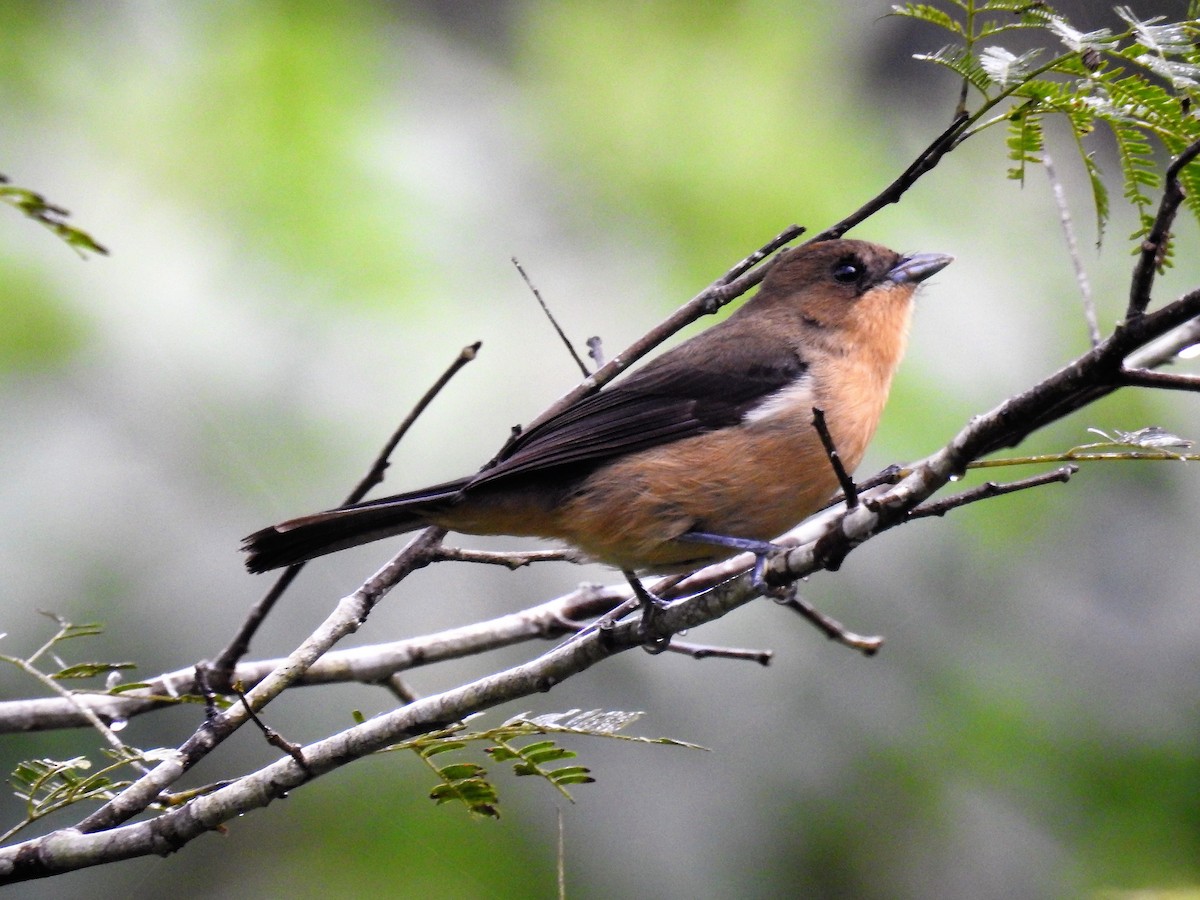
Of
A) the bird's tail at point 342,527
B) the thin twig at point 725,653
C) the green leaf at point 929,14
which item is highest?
the green leaf at point 929,14

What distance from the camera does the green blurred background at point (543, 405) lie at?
4629mm

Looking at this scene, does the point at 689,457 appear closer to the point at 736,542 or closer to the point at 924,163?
the point at 736,542

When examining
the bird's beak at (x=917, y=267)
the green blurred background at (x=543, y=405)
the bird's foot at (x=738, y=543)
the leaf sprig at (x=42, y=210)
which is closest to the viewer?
the leaf sprig at (x=42, y=210)

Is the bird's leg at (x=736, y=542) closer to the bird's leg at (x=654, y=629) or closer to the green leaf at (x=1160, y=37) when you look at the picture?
the bird's leg at (x=654, y=629)

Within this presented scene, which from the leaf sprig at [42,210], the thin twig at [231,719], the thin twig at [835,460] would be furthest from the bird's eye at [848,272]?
the leaf sprig at [42,210]

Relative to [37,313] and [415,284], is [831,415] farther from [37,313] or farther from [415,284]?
[37,313]

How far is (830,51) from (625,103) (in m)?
1.22

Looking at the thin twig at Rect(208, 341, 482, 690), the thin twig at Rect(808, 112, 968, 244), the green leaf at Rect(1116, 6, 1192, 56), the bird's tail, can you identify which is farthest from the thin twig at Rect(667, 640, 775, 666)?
the green leaf at Rect(1116, 6, 1192, 56)

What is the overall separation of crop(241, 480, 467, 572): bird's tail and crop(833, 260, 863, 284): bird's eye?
5.45 ft

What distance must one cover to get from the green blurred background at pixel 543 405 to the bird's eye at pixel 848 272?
1.01 meters

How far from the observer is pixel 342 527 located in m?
3.27

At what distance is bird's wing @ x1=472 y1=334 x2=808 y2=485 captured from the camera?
147 inches

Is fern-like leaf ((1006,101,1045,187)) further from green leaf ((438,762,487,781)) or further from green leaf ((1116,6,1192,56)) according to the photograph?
green leaf ((438,762,487,781))

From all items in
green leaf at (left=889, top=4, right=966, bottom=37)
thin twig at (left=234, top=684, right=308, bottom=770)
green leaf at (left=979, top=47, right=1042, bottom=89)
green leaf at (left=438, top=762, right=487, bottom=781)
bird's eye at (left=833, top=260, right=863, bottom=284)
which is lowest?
green leaf at (left=438, top=762, right=487, bottom=781)
